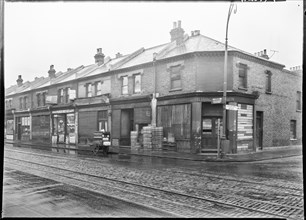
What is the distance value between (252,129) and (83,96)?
1131cm

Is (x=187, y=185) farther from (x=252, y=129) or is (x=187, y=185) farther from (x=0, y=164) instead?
(x=252, y=129)

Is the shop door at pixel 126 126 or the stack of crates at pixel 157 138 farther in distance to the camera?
the stack of crates at pixel 157 138

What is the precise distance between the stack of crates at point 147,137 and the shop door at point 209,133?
3.40m

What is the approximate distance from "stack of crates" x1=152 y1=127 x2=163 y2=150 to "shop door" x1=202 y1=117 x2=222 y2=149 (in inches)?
108

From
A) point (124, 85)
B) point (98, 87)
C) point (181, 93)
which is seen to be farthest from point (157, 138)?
point (98, 87)

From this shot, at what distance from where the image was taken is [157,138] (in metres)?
17.2

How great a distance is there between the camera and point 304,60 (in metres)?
2.96

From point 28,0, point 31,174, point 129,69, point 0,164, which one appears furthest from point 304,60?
point 129,69

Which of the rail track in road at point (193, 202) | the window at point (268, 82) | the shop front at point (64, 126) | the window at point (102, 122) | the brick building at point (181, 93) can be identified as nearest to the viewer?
the rail track in road at point (193, 202)

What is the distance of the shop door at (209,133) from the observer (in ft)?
57.0

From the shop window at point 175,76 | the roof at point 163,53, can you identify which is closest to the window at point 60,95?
the roof at point 163,53

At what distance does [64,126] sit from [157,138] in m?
6.28

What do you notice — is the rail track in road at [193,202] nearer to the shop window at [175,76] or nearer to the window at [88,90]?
the window at [88,90]

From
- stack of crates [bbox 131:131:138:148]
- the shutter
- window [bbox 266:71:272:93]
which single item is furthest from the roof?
stack of crates [bbox 131:131:138:148]
